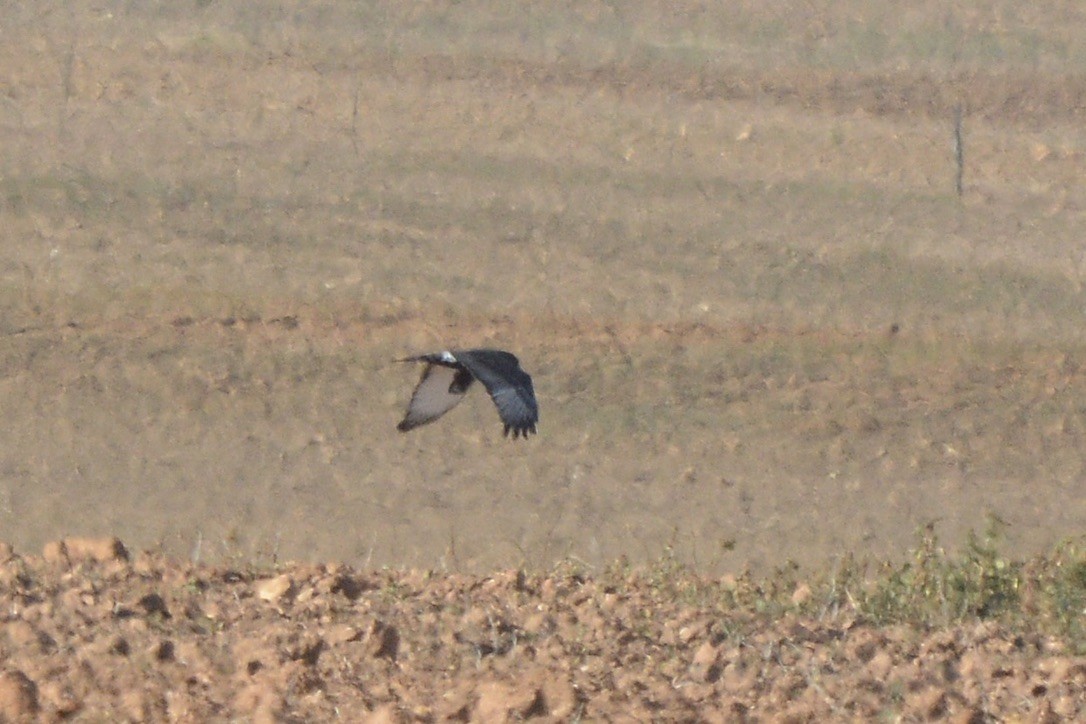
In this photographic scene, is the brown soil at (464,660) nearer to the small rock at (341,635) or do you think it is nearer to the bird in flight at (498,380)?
the small rock at (341,635)

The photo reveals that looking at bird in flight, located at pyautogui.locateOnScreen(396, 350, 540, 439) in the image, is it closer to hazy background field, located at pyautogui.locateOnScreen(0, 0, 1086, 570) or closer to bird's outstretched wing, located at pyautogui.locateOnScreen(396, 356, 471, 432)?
bird's outstretched wing, located at pyautogui.locateOnScreen(396, 356, 471, 432)

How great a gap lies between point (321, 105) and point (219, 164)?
2.34 feet

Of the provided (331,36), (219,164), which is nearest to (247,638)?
(219,164)

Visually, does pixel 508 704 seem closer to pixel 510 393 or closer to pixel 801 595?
pixel 801 595

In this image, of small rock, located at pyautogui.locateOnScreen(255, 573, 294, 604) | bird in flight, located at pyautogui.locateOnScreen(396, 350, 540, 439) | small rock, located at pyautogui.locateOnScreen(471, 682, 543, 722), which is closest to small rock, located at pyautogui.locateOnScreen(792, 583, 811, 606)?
bird in flight, located at pyautogui.locateOnScreen(396, 350, 540, 439)

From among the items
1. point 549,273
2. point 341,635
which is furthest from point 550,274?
point 341,635

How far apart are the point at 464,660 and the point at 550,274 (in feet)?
17.2

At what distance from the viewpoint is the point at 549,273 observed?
1047 cm

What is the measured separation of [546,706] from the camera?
16.6ft

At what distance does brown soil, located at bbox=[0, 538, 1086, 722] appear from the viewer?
5160 millimetres

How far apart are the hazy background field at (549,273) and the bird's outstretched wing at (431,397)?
3.07ft

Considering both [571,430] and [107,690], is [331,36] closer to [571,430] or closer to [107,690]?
[571,430]

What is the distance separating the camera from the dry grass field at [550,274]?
9102 mm

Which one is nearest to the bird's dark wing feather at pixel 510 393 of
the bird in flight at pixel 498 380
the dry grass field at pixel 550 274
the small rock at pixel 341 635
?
the bird in flight at pixel 498 380
